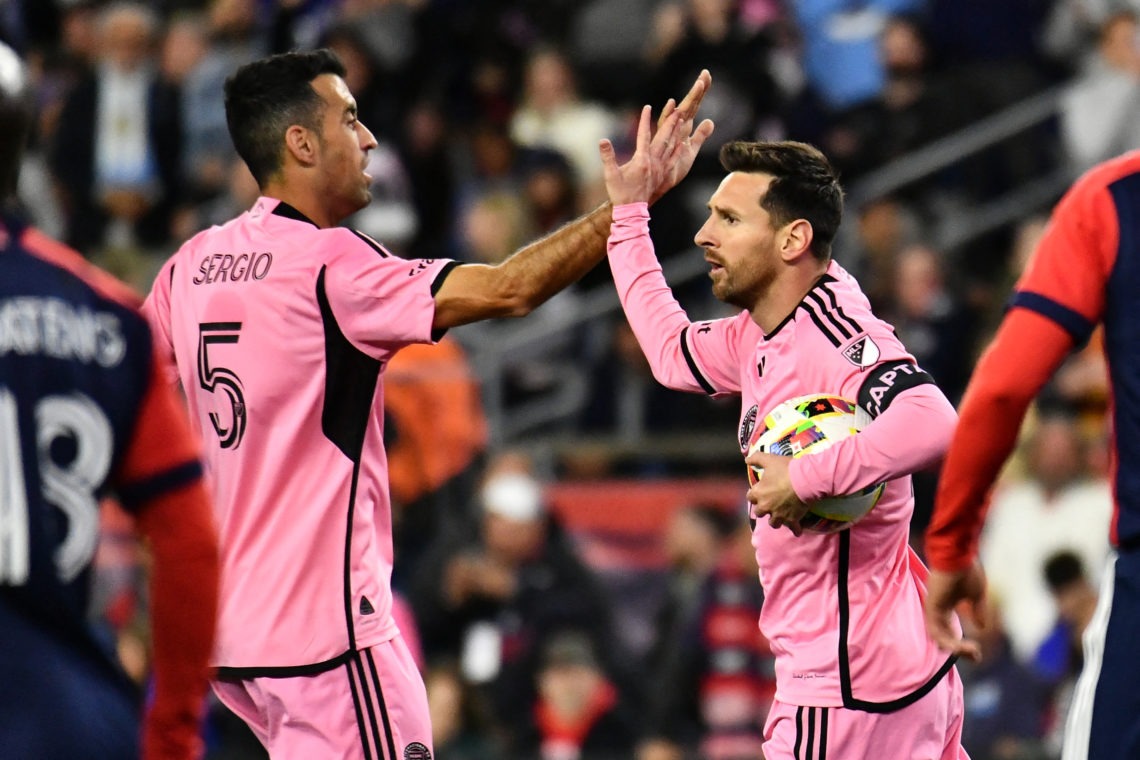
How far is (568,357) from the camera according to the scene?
40.6 feet

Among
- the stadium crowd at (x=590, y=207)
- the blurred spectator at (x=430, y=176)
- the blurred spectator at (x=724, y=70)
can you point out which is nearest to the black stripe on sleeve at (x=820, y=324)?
the stadium crowd at (x=590, y=207)

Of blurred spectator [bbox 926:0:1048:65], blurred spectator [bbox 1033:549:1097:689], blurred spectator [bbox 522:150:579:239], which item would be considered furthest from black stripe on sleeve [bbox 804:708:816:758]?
blurred spectator [bbox 926:0:1048:65]

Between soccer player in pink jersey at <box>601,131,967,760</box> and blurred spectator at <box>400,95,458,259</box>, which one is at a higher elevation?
blurred spectator at <box>400,95,458,259</box>

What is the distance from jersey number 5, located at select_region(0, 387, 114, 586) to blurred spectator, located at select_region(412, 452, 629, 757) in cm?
650

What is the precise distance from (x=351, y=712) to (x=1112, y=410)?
2.06 m

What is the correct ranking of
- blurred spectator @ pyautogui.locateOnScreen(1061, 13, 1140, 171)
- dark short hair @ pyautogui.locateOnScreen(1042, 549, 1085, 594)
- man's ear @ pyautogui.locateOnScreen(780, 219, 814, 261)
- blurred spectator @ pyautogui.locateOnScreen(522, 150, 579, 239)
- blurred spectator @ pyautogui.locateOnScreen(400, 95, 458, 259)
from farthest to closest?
blurred spectator @ pyautogui.locateOnScreen(400, 95, 458, 259) → blurred spectator @ pyautogui.locateOnScreen(522, 150, 579, 239) → blurred spectator @ pyautogui.locateOnScreen(1061, 13, 1140, 171) → dark short hair @ pyautogui.locateOnScreen(1042, 549, 1085, 594) → man's ear @ pyautogui.locateOnScreen(780, 219, 814, 261)

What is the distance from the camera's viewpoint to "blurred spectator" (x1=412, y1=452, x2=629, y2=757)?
1009 cm

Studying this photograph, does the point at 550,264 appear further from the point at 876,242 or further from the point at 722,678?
the point at 876,242

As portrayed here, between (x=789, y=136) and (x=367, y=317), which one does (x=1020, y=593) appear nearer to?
(x=789, y=136)

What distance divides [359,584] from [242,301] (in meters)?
0.78

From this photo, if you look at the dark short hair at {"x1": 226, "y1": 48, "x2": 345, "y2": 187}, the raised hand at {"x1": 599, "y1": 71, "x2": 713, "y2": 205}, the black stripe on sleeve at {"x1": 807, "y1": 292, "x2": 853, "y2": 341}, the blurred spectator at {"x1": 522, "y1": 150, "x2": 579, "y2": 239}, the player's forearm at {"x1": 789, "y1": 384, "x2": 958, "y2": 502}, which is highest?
the blurred spectator at {"x1": 522, "y1": 150, "x2": 579, "y2": 239}

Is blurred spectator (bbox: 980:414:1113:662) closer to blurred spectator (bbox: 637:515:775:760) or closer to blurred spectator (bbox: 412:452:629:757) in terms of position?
blurred spectator (bbox: 637:515:775:760)

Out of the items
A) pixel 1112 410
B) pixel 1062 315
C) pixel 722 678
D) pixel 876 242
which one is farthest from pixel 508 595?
pixel 1062 315

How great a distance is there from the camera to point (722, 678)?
32.2 feet
